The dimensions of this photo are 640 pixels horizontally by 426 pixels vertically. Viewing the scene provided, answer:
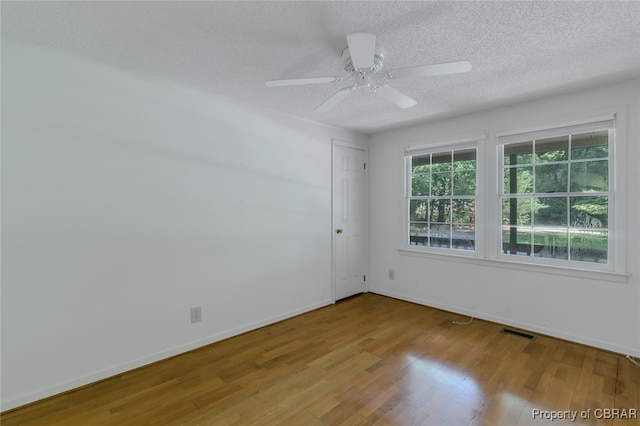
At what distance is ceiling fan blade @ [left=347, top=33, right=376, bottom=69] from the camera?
1562 millimetres

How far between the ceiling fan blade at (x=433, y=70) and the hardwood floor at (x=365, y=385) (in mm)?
2160

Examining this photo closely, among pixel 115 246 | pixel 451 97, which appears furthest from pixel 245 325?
pixel 451 97

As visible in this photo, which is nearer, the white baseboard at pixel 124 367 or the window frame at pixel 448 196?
the white baseboard at pixel 124 367

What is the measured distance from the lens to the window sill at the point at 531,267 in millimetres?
2721

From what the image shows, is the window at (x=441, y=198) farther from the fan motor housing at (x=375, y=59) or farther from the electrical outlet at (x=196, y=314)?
the electrical outlet at (x=196, y=314)

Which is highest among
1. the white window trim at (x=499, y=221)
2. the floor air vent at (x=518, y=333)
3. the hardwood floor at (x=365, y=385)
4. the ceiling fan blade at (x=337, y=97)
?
the ceiling fan blade at (x=337, y=97)

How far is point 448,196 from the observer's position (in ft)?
12.7

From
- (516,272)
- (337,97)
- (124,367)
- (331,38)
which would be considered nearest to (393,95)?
(337,97)

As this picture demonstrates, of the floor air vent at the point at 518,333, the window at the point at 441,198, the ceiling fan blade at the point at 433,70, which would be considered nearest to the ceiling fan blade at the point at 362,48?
the ceiling fan blade at the point at 433,70

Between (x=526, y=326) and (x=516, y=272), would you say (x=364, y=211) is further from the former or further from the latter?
(x=526, y=326)

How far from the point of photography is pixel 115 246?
2.37m

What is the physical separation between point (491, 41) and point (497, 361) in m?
2.52

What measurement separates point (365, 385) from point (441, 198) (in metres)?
2.61

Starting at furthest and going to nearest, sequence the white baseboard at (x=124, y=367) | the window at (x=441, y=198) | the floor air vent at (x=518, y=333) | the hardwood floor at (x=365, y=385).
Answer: the window at (x=441, y=198) → the floor air vent at (x=518, y=333) → the white baseboard at (x=124, y=367) → the hardwood floor at (x=365, y=385)
